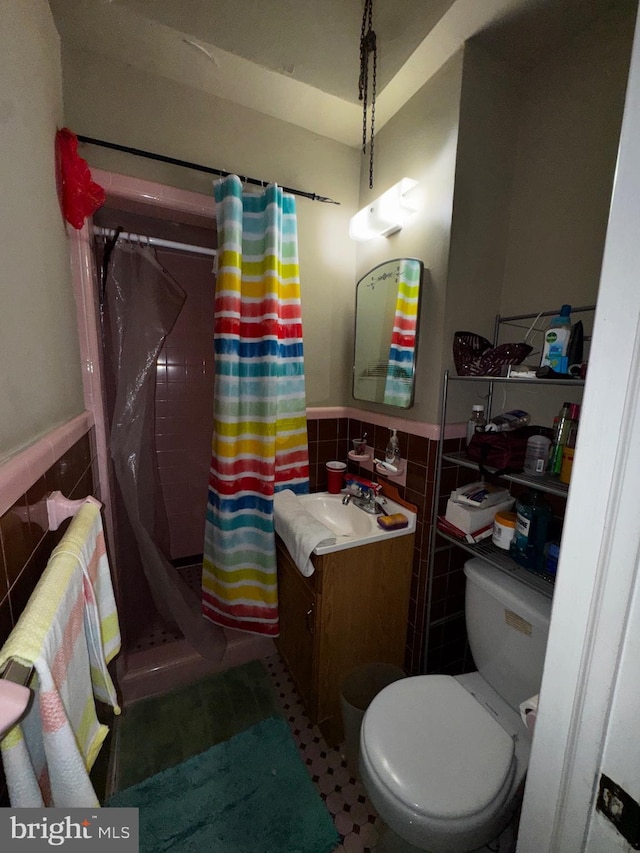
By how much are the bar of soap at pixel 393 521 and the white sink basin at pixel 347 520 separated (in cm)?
2

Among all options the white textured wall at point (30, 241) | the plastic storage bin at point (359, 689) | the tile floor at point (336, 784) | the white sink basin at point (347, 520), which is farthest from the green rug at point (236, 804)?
the white textured wall at point (30, 241)

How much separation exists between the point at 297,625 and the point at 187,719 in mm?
627

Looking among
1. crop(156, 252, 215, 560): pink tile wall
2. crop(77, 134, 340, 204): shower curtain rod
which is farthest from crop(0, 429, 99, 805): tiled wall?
crop(156, 252, 215, 560): pink tile wall

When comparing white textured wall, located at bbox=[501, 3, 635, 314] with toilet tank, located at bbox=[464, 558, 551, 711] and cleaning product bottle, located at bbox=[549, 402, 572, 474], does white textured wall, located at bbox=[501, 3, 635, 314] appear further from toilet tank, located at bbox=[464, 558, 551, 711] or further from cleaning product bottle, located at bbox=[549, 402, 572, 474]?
toilet tank, located at bbox=[464, 558, 551, 711]

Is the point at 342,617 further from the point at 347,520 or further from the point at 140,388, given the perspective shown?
the point at 140,388

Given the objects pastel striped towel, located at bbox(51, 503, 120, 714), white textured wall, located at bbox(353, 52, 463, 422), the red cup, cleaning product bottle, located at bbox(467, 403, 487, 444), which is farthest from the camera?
the red cup

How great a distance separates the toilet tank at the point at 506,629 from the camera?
39.1 inches

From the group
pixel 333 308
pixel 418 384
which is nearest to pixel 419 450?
pixel 418 384

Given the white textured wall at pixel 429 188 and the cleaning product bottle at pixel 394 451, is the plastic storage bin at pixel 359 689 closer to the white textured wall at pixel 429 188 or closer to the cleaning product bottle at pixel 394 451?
the cleaning product bottle at pixel 394 451

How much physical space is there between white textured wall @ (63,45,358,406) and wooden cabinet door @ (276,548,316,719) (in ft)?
2.83

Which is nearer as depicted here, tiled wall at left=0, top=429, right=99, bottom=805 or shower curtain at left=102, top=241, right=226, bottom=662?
tiled wall at left=0, top=429, right=99, bottom=805

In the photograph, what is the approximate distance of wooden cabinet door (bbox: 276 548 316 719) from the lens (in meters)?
1.31

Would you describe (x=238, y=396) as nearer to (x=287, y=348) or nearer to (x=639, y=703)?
(x=287, y=348)

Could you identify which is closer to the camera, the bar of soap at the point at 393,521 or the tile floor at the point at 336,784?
the tile floor at the point at 336,784
